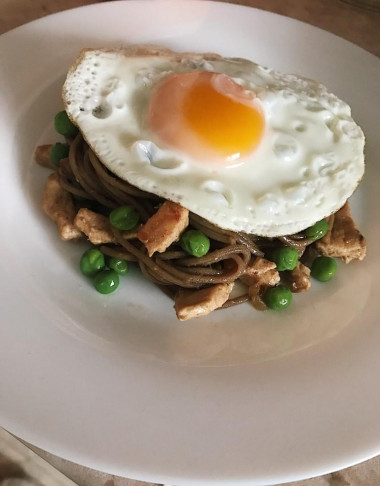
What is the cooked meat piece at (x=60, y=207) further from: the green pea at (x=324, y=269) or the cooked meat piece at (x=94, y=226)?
the green pea at (x=324, y=269)

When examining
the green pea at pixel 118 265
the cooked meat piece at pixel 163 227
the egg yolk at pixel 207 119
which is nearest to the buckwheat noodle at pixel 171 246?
the green pea at pixel 118 265

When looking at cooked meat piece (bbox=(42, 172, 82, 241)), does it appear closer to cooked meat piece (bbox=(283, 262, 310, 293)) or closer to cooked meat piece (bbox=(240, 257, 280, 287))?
cooked meat piece (bbox=(240, 257, 280, 287))

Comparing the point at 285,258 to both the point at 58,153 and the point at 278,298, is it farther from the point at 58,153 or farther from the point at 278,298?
the point at 58,153

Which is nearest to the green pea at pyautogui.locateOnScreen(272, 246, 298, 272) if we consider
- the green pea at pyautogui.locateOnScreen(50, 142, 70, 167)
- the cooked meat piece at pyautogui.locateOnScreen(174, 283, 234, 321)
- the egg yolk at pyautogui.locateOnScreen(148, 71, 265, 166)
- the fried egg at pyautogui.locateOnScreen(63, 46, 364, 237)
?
the fried egg at pyautogui.locateOnScreen(63, 46, 364, 237)

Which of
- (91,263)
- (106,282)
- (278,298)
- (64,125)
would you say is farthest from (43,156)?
(278,298)

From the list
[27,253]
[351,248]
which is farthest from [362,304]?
[27,253]

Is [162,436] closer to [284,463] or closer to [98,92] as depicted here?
[284,463]
